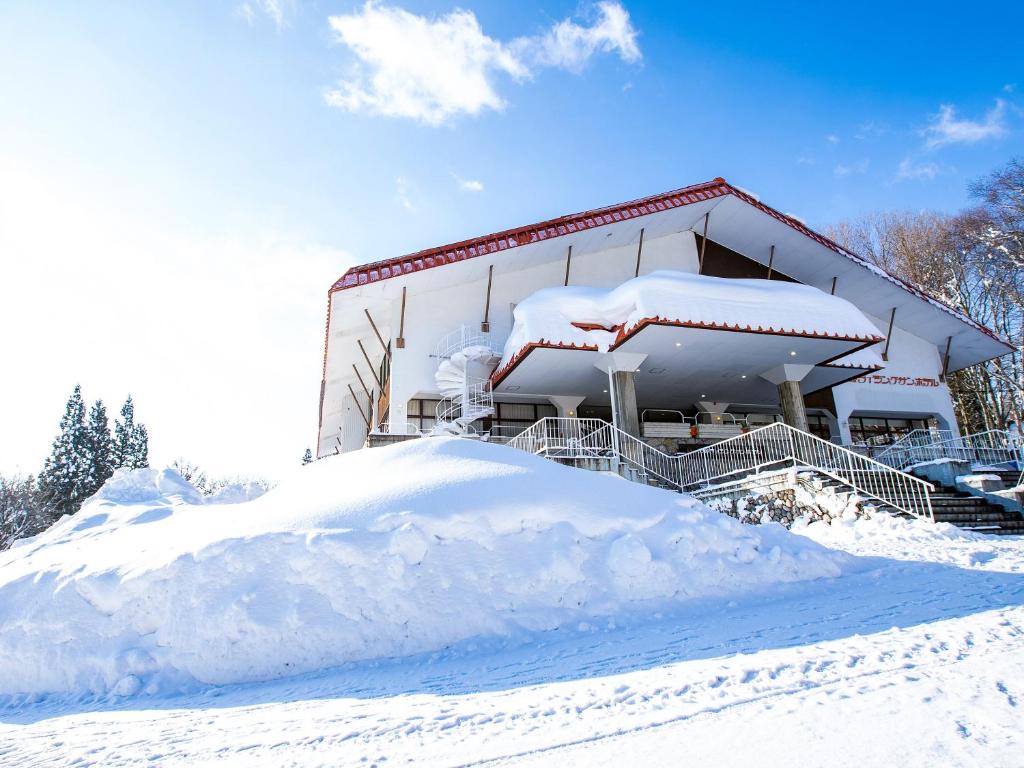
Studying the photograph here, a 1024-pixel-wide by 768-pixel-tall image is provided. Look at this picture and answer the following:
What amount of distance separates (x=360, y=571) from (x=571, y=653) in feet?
6.56

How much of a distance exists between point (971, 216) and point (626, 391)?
19.7 m

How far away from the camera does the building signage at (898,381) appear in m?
22.0

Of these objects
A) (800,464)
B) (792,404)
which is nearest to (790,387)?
(792,404)

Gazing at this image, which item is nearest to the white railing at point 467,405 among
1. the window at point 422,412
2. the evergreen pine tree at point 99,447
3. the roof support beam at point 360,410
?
the window at point 422,412

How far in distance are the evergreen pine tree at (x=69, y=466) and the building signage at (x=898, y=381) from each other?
45066 mm

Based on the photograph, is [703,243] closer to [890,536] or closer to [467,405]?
[467,405]

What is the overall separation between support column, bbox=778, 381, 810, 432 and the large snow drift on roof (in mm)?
2593

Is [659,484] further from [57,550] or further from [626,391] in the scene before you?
[57,550]

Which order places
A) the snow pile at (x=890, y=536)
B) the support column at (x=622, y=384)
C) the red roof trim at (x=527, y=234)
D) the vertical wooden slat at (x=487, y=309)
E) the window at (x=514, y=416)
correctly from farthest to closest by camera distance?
the window at (x=514, y=416)
the vertical wooden slat at (x=487, y=309)
the red roof trim at (x=527, y=234)
the support column at (x=622, y=384)
the snow pile at (x=890, y=536)

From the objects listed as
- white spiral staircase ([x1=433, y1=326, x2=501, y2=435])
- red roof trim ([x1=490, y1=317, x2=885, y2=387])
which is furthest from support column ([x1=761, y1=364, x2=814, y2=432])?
white spiral staircase ([x1=433, y1=326, x2=501, y2=435])

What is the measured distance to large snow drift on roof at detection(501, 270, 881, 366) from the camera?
14797 mm

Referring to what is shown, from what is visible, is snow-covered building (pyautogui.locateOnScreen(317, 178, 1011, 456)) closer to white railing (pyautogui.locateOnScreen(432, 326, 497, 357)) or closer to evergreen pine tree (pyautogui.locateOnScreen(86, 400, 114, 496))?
white railing (pyautogui.locateOnScreen(432, 326, 497, 357))

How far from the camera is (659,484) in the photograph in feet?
47.3

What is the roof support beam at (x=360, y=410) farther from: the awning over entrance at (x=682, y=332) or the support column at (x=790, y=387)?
the support column at (x=790, y=387)
